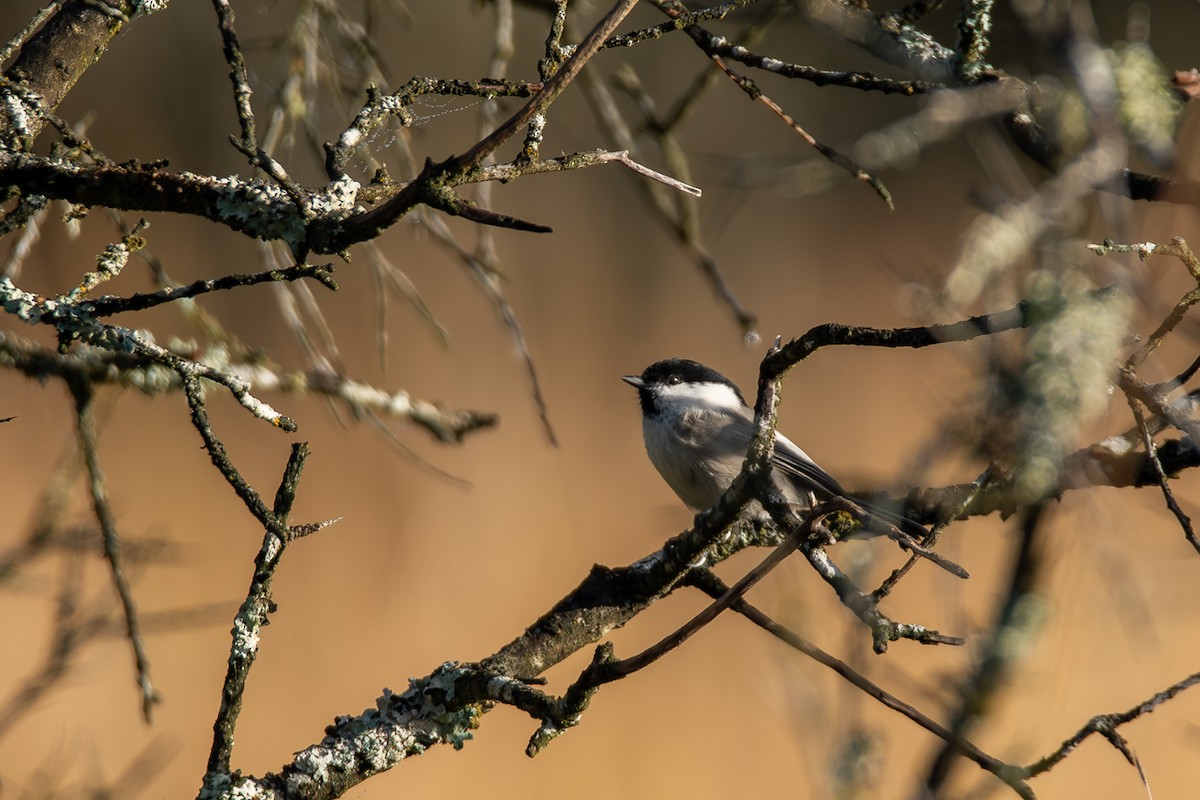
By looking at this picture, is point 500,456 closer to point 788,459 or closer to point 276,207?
point 788,459

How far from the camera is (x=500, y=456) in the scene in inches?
183

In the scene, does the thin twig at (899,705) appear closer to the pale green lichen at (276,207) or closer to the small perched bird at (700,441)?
the pale green lichen at (276,207)

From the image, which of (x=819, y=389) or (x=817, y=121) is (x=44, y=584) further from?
(x=817, y=121)

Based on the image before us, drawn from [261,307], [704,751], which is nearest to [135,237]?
[261,307]

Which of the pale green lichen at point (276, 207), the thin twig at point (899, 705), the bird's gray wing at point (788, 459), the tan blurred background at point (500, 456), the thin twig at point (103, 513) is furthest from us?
the tan blurred background at point (500, 456)

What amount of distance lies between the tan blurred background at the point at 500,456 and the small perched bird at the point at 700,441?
20 cm

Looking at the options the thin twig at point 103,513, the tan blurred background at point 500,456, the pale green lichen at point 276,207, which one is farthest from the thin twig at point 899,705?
the tan blurred background at point 500,456

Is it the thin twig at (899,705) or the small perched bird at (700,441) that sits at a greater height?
the small perched bird at (700,441)

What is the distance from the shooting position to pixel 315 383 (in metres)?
2.30

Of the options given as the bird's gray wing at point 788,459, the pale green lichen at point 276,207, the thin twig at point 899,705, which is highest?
the bird's gray wing at point 788,459

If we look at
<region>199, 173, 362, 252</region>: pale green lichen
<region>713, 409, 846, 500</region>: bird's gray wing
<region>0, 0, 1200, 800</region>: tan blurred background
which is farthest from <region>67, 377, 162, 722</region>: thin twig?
<region>713, 409, 846, 500</region>: bird's gray wing

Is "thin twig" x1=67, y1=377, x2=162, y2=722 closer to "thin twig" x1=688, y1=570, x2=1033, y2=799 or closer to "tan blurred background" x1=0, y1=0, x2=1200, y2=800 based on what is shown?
"thin twig" x1=688, y1=570, x2=1033, y2=799

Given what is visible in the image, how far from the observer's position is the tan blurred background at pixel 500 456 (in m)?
3.91

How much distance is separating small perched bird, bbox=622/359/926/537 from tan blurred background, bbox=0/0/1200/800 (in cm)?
20
